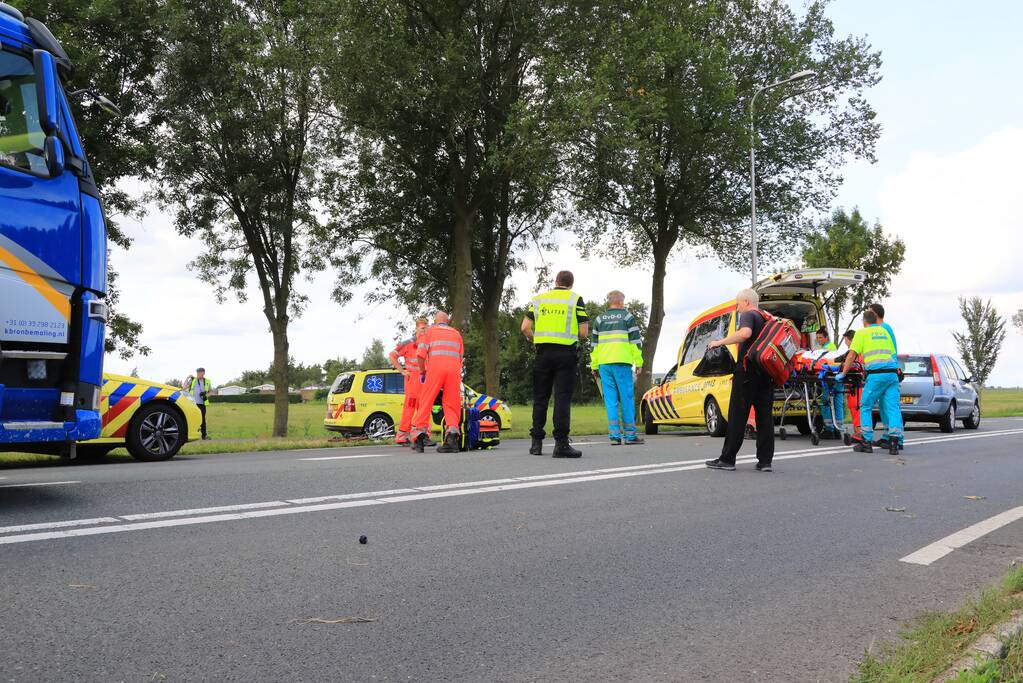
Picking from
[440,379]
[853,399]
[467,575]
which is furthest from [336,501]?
[853,399]

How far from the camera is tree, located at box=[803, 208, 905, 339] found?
31.1m

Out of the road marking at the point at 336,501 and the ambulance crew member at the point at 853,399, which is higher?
the ambulance crew member at the point at 853,399

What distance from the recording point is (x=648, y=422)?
19.0 meters

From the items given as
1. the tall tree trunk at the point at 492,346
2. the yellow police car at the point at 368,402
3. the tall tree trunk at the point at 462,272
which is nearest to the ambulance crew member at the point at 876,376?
the yellow police car at the point at 368,402

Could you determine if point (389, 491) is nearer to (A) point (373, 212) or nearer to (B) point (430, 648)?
(B) point (430, 648)

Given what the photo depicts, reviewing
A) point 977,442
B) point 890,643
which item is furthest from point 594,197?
point 890,643

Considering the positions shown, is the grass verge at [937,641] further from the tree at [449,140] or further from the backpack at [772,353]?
the tree at [449,140]

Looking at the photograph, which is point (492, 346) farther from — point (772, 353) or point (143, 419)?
point (772, 353)

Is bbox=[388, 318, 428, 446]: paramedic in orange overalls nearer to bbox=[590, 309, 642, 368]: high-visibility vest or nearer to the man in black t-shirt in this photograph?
bbox=[590, 309, 642, 368]: high-visibility vest

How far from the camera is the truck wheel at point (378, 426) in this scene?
18.6 metres

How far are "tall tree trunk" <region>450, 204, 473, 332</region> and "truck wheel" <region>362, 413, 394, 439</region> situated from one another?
16.4ft

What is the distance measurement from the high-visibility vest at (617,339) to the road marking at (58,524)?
7190 mm

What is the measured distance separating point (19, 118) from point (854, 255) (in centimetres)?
3001

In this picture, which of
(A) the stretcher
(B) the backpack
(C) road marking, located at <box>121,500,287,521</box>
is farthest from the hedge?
(C) road marking, located at <box>121,500,287,521</box>
